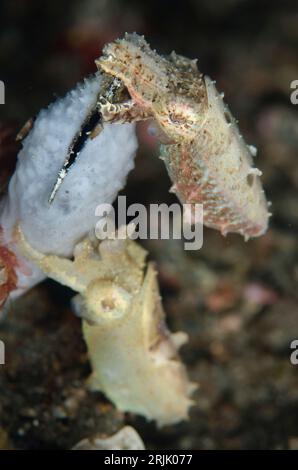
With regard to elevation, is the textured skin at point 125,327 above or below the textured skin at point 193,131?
below

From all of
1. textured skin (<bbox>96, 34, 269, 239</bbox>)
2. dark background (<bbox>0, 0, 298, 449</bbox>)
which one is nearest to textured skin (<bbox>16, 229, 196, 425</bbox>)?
dark background (<bbox>0, 0, 298, 449</bbox>)

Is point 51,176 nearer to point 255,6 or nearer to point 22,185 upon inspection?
point 22,185

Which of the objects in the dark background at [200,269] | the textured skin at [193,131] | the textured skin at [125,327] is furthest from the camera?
the dark background at [200,269]

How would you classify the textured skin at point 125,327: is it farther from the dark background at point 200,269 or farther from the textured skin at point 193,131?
the textured skin at point 193,131

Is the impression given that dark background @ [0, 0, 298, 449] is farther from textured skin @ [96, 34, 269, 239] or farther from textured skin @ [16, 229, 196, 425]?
textured skin @ [96, 34, 269, 239]

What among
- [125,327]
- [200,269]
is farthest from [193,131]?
[200,269]

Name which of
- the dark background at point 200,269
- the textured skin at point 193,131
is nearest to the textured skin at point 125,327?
the dark background at point 200,269
